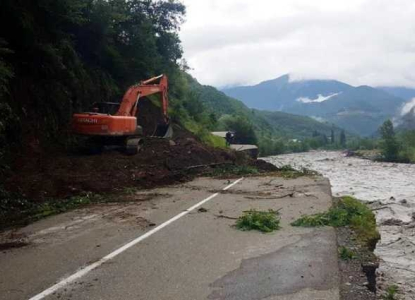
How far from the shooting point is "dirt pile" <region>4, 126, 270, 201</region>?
13.0m

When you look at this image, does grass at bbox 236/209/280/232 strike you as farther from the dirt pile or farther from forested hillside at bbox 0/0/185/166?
forested hillside at bbox 0/0/185/166

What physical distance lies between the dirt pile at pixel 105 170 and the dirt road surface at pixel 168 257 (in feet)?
7.36

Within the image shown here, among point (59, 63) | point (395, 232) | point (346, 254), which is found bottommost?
point (395, 232)

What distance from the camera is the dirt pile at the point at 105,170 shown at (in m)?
13.0

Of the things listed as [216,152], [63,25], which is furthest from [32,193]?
[216,152]

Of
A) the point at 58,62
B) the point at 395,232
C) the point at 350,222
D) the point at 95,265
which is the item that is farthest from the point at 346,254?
the point at 58,62

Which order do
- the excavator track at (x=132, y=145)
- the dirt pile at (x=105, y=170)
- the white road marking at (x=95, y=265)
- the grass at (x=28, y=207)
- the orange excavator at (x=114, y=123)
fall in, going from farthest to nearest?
the excavator track at (x=132, y=145), the orange excavator at (x=114, y=123), the dirt pile at (x=105, y=170), the grass at (x=28, y=207), the white road marking at (x=95, y=265)

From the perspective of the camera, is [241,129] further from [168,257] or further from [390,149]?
[168,257]

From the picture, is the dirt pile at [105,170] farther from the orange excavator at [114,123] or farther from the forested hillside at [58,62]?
the forested hillside at [58,62]

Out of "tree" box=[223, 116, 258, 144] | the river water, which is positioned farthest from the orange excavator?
"tree" box=[223, 116, 258, 144]

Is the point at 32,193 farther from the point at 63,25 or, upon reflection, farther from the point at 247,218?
the point at 63,25

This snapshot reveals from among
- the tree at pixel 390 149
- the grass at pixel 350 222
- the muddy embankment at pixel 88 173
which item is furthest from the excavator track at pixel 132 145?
the tree at pixel 390 149

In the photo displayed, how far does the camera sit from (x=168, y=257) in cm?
Answer: 712

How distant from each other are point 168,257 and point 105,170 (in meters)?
9.25
